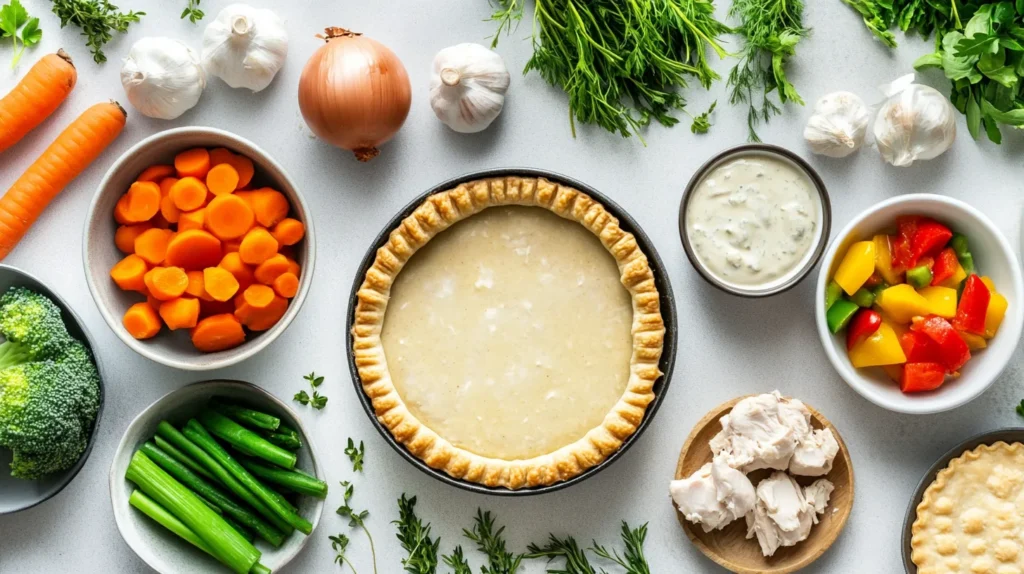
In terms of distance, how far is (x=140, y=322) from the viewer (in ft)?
9.61

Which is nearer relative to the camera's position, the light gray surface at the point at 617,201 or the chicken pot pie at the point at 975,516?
the chicken pot pie at the point at 975,516

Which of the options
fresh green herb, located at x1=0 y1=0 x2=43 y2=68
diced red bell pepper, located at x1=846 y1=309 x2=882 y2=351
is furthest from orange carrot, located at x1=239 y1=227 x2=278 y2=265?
diced red bell pepper, located at x1=846 y1=309 x2=882 y2=351

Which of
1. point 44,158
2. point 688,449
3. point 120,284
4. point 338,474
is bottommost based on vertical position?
point 338,474

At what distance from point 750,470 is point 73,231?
2662 millimetres

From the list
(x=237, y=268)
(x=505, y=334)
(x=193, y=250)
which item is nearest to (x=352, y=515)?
(x=505, y=334)

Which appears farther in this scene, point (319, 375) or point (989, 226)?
point (319, 375)

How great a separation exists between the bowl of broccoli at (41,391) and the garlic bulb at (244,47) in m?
1.00

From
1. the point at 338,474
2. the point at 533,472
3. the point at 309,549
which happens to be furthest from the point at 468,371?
the point at 309,549

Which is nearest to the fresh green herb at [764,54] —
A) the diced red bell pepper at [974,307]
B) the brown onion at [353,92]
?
the diced red bell pepper at [974,307]

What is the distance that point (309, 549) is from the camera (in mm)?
3186

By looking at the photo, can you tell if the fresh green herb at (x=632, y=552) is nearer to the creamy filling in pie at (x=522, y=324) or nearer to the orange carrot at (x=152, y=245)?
the creamy filling in pie at (x=522, y=324)

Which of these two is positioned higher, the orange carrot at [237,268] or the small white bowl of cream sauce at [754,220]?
the small white bowl of cream sauce at [754,220]

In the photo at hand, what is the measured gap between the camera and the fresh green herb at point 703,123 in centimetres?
310

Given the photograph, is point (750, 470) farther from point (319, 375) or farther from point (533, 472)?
point (319, 375)
